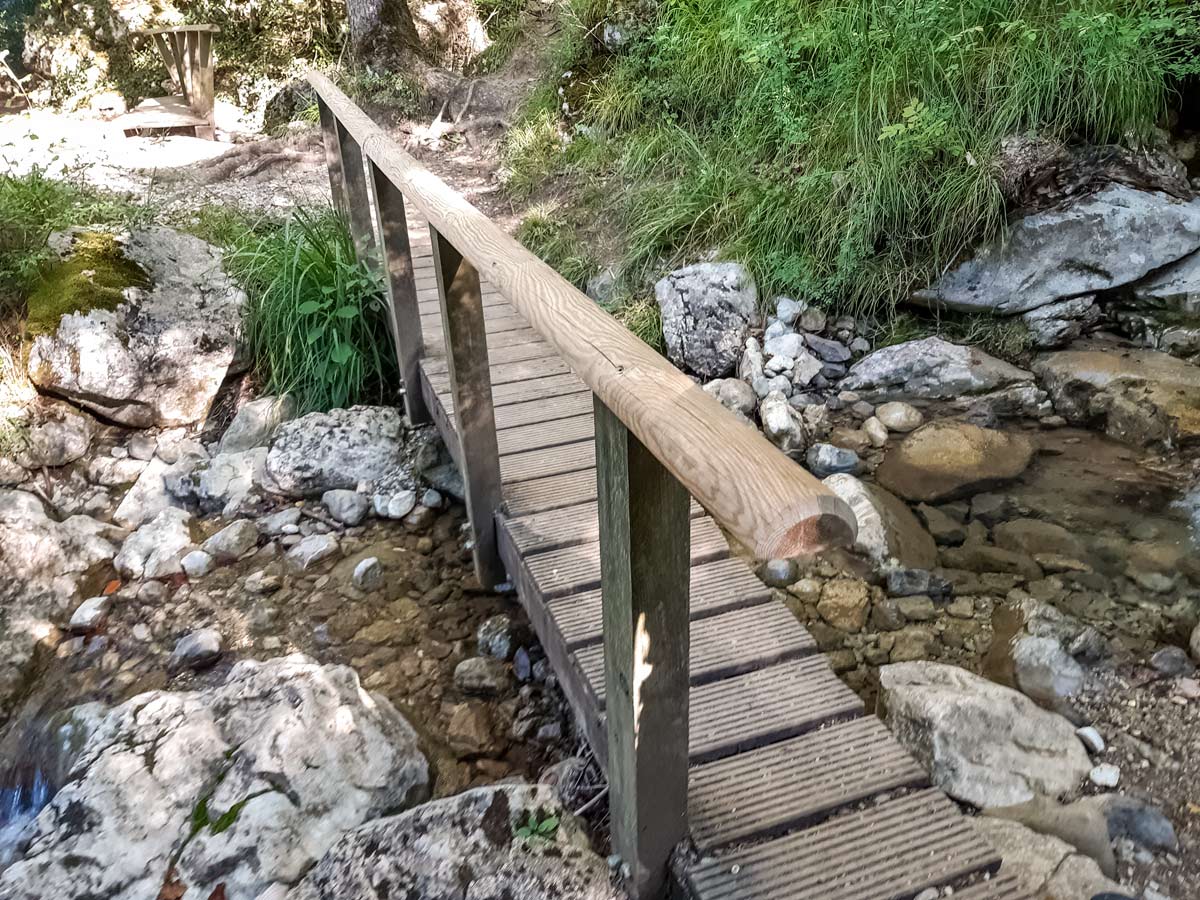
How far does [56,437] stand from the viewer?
4289 mm

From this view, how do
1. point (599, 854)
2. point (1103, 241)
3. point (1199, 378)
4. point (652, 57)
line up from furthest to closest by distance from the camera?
point (652, 57) → point (1103, 241) → point (1199, 378) → point (599, 854)

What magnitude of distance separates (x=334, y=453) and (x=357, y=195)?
1.47m

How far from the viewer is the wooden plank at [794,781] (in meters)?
1.84

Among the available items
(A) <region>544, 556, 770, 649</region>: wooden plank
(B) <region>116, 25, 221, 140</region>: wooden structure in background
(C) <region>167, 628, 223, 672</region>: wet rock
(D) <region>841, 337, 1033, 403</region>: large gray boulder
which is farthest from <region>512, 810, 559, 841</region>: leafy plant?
(B) <region>116, 25, 221, 140</region>: wooden structure in background

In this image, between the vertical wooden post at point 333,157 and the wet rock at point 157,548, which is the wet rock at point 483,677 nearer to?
the wet rock at point 157,548

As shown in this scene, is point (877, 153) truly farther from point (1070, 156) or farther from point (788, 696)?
point (788, 696)

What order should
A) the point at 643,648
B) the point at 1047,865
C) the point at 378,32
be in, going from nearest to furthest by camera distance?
the point at 643,648, the point at 1047,865, the point at 378,32

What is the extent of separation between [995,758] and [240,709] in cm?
211

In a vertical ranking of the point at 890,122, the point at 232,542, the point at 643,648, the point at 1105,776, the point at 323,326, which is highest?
the point at 890,122

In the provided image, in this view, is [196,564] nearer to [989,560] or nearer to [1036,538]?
[989,560]

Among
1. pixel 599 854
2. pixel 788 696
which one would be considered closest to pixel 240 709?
pixel 599 854

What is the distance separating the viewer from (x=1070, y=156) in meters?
4.70

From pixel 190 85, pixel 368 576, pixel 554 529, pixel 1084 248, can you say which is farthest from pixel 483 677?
pixel 190 85

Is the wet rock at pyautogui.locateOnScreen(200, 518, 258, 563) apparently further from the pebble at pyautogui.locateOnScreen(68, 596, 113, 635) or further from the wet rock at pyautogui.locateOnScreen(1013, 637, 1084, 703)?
the wet rock at pyautogui.locateOnScreen(1013, 637, 1084, 703)
